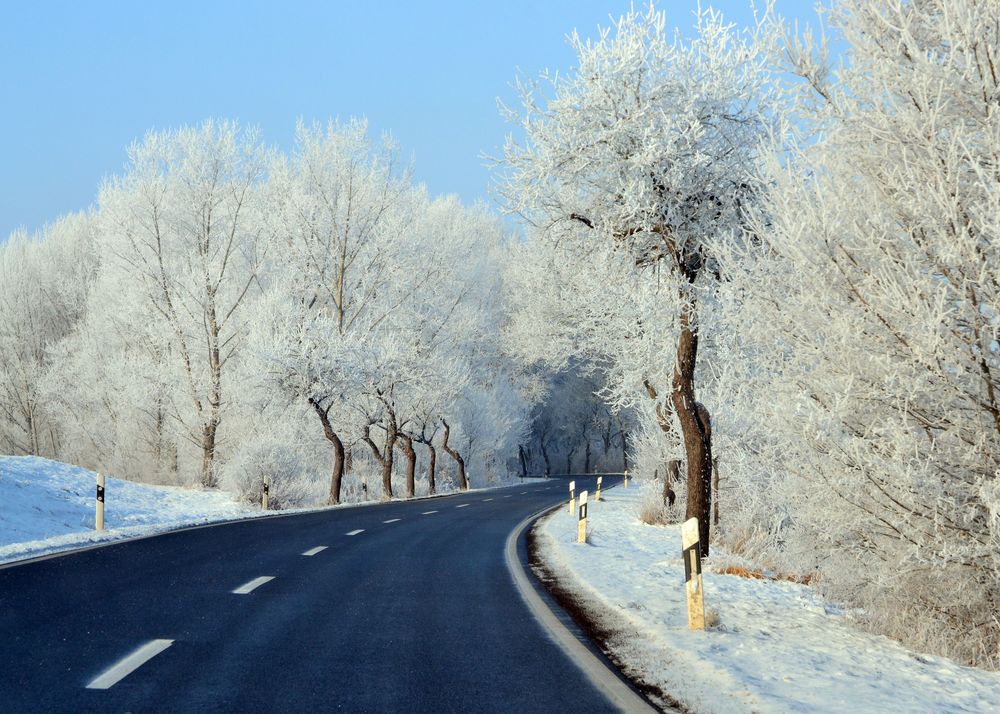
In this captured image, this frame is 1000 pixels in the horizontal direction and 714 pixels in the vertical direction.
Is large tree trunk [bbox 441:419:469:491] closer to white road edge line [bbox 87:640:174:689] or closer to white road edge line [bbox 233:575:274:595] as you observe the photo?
white road edge line [bbox 233:575:274:595]

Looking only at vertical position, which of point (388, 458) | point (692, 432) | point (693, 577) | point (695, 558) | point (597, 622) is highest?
point (692, 432)

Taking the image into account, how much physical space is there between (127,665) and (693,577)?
15.0 ft

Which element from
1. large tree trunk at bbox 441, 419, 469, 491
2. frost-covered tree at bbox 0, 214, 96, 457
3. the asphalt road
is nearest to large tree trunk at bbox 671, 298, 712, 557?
the asphalt road

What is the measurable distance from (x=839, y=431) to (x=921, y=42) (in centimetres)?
342

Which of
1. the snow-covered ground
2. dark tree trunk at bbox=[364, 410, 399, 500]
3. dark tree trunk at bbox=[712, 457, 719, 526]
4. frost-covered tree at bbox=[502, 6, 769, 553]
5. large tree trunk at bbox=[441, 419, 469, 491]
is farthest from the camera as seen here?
large tree trunk at bbox=[441, 419, 469, 491]

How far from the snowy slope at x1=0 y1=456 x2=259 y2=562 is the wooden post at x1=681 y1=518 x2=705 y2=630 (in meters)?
8.82

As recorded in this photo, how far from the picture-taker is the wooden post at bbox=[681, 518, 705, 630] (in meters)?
8.07

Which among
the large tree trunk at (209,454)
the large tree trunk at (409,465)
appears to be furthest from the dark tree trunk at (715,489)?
the large tree trunk at (209,454)

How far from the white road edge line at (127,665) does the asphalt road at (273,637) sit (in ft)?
0.05

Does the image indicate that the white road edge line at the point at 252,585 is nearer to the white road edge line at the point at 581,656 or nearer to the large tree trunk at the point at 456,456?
the white road edge line at the point at 581,656

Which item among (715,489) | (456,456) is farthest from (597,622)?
(456,456)

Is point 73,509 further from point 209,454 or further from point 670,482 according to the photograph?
point 209,454

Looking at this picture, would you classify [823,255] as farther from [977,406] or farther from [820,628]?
[820,628]

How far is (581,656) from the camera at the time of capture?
707 centimetres
